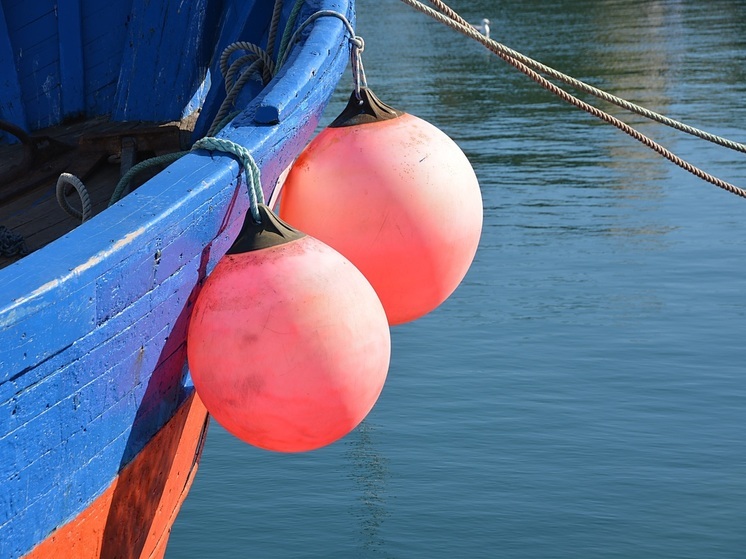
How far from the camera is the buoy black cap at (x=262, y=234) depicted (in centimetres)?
290

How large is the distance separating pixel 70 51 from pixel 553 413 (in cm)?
293

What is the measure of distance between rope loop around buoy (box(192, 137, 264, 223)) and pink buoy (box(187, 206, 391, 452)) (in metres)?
0.11

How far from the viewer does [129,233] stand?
8.49 ft

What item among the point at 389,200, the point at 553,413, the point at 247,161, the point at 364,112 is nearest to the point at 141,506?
the point at 247,161

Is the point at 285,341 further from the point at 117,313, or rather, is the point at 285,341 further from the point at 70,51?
the point at 70,51

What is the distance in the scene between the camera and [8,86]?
220 inches

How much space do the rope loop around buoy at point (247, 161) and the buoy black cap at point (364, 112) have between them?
65cm

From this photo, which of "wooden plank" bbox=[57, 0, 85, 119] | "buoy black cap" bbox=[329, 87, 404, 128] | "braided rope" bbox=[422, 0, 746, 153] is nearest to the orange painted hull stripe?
"buoy black cap" bbox=[329, 87, 404, 128]

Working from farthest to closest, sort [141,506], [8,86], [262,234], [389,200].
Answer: [8,86]
[389,200]
[141,506]
[262,234]

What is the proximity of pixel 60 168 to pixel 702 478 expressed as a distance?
3131 mm

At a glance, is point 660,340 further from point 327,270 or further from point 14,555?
point 14,555

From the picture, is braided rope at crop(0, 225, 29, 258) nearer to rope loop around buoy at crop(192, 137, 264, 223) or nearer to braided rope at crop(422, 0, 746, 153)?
rope loop around buoy at crop(192, 137, 264, 223)

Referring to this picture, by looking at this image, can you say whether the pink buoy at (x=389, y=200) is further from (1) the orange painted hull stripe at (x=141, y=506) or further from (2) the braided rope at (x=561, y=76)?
(2) the braided rope at (x=561, y=76)

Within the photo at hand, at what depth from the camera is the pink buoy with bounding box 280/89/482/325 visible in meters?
3.44
